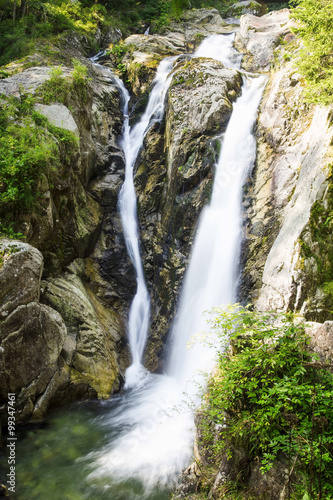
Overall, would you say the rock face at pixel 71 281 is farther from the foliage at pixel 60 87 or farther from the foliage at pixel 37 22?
the foliage at pixel 37 22

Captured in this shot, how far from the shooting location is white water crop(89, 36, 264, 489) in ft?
18.8

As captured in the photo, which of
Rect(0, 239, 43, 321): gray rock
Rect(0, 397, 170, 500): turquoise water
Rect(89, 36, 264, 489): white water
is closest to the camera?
Rect(0, 397, 170, 500): turquoise water

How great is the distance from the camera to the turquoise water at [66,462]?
493cm

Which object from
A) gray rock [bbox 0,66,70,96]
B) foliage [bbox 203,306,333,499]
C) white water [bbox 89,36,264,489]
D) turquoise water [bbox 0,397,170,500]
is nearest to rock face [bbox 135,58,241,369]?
white water [bbox 89,36,264,489]

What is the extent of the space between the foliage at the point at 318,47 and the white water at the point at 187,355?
10.5 feet

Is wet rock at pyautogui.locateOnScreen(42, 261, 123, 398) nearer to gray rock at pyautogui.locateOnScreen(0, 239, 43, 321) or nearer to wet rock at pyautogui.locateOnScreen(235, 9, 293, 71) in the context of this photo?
gray rock at pyautogui.locateOnScreen(0, 239, 43, 321)

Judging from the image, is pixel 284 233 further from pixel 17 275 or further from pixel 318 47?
pixel 17 275

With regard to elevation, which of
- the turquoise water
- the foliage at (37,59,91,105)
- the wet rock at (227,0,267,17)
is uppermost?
the wet rock at (227,0,267,17)

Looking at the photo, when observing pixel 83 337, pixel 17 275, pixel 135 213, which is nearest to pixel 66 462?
pixel 83 337

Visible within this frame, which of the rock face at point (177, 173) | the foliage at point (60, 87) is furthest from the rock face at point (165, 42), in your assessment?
the foliage at point (60, 87)

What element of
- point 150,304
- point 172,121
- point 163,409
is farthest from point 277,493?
point 172,121

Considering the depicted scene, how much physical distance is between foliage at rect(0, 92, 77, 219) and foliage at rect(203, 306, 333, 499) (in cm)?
555

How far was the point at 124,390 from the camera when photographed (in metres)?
8.54

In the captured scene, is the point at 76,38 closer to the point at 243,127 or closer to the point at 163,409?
the point at 243,127
